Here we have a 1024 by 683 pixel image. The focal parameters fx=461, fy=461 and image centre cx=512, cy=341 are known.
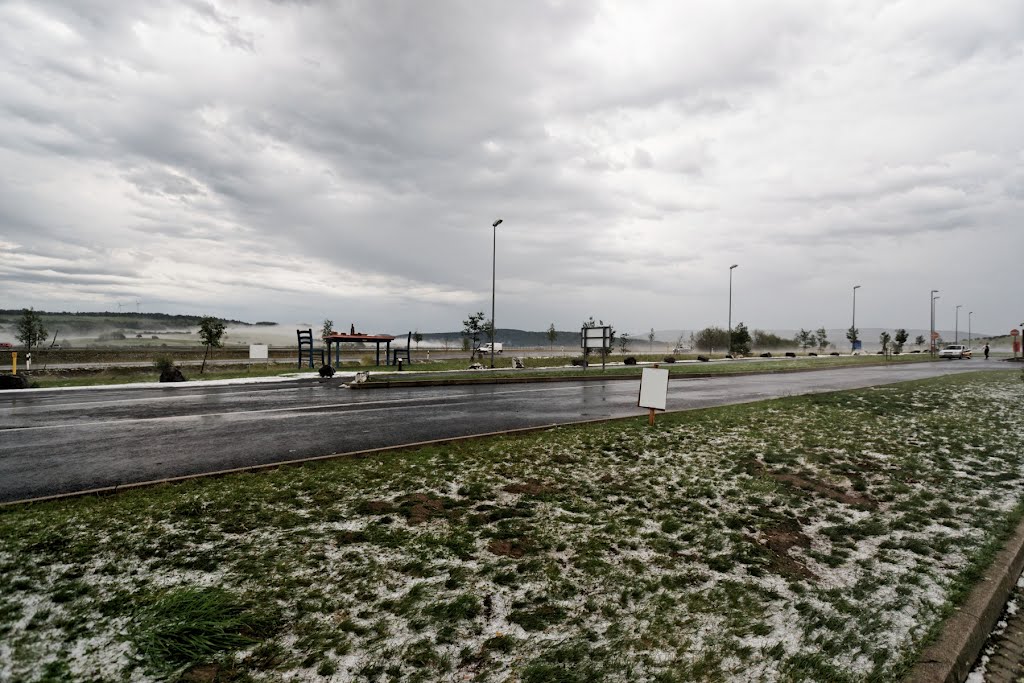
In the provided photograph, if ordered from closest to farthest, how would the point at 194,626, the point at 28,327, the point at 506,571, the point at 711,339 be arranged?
the point at 194,626
the point at 506,571
the point at 28,327
the point at 711,339

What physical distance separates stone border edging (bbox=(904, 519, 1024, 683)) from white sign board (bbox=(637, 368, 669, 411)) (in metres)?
5.84

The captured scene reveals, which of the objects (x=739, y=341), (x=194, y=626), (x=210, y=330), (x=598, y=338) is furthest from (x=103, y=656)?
(x=739, y=341)

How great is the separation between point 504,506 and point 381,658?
2664mm

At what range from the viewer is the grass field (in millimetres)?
2840

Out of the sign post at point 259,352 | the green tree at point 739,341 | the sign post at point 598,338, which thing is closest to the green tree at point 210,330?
the sign post at point 259,352

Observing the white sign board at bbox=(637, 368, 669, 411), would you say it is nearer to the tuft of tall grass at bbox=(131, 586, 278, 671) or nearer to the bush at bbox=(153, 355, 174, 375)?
the tuft of tall grass at bbox=(131, 586, 278, 671)

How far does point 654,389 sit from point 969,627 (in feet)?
22.7

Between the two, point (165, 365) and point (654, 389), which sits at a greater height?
point (654, 389)

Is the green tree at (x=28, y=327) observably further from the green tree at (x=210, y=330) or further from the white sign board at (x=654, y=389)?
the white sign board at (x=654, y=389)

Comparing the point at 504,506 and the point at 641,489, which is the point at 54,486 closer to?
the point at 504,506

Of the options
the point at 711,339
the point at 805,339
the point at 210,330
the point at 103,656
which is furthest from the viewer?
the point at 805,339

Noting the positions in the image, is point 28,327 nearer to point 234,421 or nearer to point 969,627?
point 234,421

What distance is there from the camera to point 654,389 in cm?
1014

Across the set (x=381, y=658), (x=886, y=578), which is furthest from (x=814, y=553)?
(x=381, y=658)
